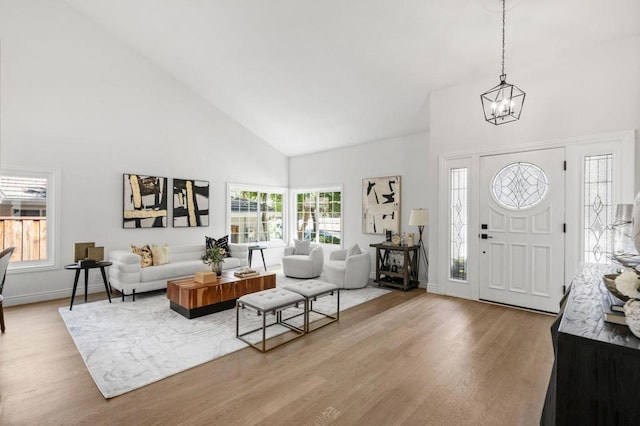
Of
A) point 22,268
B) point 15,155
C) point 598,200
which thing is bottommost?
point 22,268

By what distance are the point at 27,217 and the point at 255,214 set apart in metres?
4.02

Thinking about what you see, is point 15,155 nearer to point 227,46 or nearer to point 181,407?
point 227,46

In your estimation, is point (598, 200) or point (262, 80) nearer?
point (598, 200)

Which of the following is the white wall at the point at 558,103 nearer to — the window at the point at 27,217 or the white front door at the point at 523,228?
the white front door at the point at 523,228

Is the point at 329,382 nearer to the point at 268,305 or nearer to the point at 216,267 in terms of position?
the point at 268,305

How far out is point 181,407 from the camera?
82.4 inches

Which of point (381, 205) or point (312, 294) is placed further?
point (381, 205)

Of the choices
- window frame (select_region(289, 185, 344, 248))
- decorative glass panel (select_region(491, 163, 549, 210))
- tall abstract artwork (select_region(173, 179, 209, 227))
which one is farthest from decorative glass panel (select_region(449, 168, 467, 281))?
tall abstract artwork (select_region(173, 179, 209, 227))

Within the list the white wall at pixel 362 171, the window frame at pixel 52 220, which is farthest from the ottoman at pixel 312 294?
the window frame at pixel 52 220

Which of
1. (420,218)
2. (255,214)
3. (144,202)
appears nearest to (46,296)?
(144,202)

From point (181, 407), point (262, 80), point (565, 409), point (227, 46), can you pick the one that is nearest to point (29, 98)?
point (227, 46)

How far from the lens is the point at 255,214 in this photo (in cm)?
757

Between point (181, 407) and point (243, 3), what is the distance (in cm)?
432

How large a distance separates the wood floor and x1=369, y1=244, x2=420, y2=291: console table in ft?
6.30
